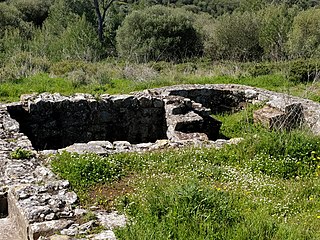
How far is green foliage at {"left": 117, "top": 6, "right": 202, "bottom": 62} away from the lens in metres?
29.8

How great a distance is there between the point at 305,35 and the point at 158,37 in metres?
9.96

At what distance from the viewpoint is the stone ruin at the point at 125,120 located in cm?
803

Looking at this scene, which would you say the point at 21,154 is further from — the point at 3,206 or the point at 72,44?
the point at 72,44

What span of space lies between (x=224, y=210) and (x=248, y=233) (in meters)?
0.50

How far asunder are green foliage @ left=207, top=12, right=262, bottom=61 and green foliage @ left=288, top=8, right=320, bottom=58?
117 inches

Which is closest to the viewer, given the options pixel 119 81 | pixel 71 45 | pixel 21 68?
pixel 119 81

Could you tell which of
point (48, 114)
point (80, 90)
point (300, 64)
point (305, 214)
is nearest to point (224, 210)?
point (305, 214)

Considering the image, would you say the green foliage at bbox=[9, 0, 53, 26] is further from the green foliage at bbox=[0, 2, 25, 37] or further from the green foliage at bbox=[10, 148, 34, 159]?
the green foliage at bbox=[10, 148, 34, 159]

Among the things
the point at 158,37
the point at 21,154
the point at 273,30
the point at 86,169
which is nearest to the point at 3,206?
the point at 21,154

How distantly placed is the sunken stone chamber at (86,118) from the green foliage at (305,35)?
17133 millimetres

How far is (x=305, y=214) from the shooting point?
553 centimetres

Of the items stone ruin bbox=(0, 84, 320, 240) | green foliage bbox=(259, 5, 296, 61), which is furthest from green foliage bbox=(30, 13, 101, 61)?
stone ruin bbox=(0, 84, 320, 240)

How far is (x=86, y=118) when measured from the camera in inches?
442

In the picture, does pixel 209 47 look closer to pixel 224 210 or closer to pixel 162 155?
pixel 162 155
